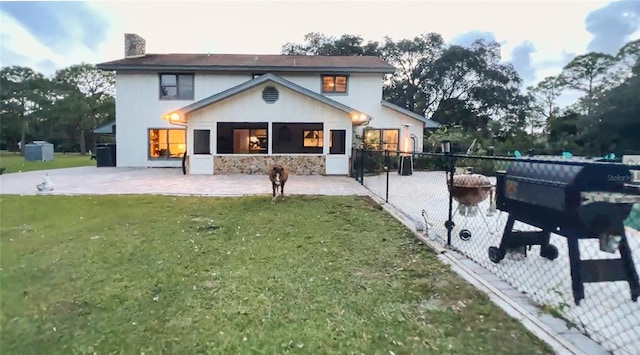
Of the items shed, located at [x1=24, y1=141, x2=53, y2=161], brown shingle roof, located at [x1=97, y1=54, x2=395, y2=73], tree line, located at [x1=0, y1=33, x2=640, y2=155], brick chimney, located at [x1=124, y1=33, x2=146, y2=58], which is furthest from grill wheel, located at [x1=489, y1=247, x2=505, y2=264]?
shed, located at [x1=24, y1=141, x2=53, y2=161]

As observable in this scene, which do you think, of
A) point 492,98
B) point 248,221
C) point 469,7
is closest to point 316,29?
point 492,98

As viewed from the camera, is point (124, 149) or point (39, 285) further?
point (124, 149)

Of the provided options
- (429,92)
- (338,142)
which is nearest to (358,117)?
(338,142)

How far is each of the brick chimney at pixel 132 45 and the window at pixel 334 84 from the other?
9.90 m

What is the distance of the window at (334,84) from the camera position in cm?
1833

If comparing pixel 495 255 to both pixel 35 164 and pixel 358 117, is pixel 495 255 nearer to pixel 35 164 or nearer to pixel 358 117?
pixel 358 117

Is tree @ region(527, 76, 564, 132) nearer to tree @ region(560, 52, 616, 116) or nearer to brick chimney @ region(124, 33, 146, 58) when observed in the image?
tree @ region(560, 52, 616, 116)

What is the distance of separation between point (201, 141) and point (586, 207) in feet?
44.7

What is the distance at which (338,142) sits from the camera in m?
15.0

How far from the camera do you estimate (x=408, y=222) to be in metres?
6.23

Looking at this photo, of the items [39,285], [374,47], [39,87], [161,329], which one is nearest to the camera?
[161,329]

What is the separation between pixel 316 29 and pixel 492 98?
1678 centimetres

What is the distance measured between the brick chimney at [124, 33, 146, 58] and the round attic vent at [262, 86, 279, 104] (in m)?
9.19

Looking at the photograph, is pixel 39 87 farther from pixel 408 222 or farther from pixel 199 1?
pixel 408 222
